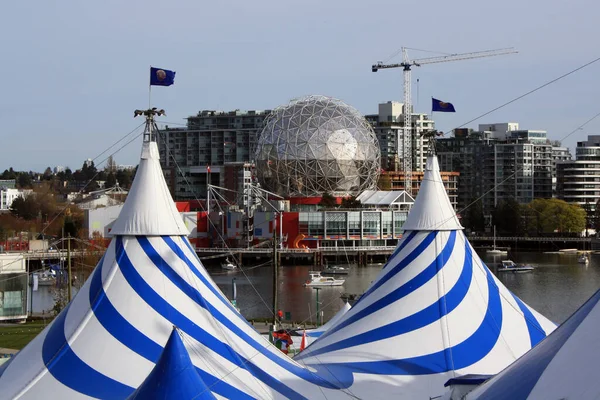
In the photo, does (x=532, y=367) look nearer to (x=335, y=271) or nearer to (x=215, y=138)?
(x=335, y=271)

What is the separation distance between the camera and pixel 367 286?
63.5 meters

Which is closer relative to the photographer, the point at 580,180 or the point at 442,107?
the point at 442,107

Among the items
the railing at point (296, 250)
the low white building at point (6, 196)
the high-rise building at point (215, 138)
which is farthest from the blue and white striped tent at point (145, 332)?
the low white building at point (6, 196)

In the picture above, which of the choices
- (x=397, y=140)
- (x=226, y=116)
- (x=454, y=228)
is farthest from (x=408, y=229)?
(x=226, y=116)

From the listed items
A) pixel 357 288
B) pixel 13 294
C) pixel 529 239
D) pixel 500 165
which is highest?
pixel 500 165

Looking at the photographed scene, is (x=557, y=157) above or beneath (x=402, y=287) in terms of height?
above

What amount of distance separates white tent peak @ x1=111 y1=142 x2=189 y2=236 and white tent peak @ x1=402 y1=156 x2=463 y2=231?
531 centimetres

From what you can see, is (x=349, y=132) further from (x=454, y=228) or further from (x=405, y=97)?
(x=454, y=228)

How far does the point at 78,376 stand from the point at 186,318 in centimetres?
205

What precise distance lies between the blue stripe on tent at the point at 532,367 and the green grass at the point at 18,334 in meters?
20.9

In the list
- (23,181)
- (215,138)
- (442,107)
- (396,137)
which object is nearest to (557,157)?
(396,137)

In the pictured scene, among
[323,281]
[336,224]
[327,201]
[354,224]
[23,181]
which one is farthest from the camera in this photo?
[23,181]

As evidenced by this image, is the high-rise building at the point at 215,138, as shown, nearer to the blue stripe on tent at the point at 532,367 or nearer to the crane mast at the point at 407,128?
the crane mast at the point at 407,128

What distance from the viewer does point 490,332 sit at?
761 inches
